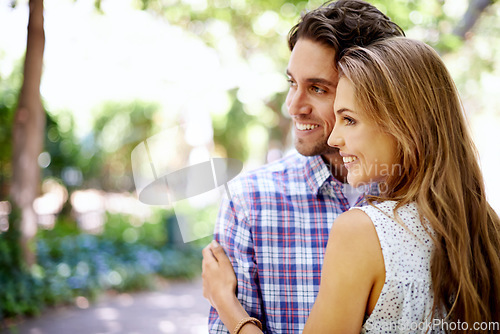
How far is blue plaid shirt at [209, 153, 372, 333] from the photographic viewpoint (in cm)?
176

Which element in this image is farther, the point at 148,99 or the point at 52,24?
the point at 148,99

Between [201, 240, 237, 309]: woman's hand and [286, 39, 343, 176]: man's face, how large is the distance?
57cm

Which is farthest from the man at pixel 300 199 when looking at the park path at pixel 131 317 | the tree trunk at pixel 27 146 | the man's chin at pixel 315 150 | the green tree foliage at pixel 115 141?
the green tree foliage at pixel 115 141

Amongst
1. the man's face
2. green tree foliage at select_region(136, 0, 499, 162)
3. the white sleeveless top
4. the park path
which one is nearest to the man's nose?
the man's face

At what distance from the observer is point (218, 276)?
5.79 ft

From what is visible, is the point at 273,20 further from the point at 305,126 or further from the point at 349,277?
the point at 349,277

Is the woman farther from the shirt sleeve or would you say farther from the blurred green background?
the blurred green background

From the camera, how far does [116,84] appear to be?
10.0 metres

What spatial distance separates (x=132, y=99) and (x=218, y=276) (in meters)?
8.66

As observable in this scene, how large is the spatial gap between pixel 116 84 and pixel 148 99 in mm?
761

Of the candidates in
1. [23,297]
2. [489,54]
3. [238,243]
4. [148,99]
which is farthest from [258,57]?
[238,243]

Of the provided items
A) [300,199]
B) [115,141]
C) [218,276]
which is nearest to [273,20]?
[300,199]

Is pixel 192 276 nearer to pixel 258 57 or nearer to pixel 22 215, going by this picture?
pixel 22 215

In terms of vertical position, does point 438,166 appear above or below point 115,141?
below
